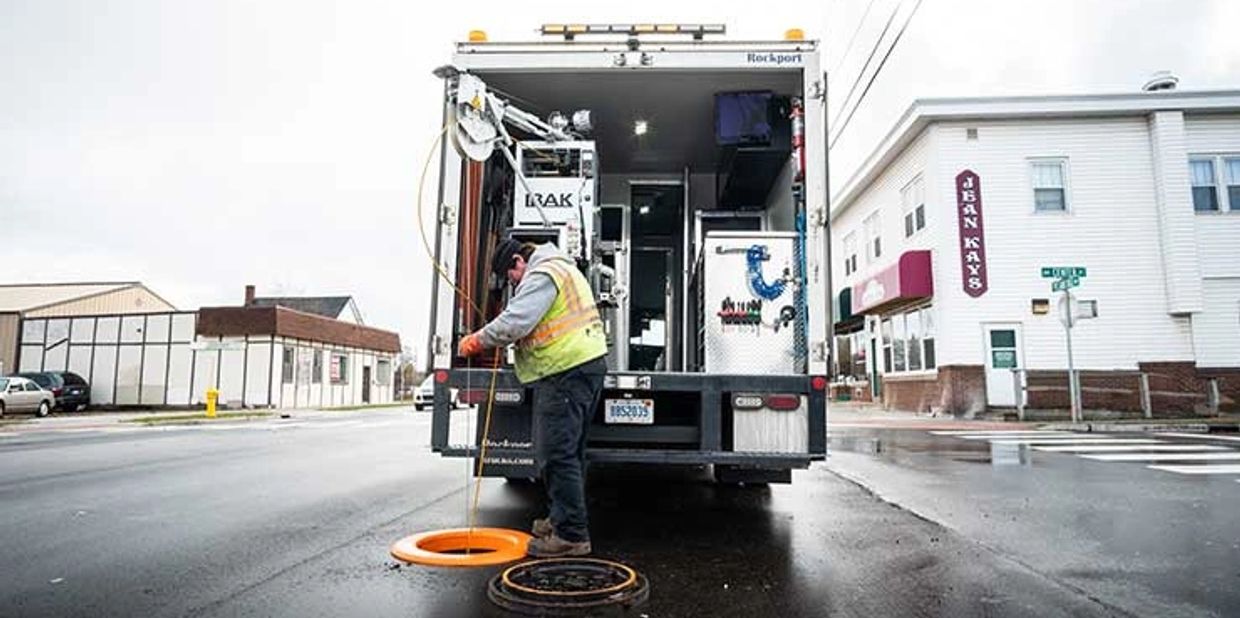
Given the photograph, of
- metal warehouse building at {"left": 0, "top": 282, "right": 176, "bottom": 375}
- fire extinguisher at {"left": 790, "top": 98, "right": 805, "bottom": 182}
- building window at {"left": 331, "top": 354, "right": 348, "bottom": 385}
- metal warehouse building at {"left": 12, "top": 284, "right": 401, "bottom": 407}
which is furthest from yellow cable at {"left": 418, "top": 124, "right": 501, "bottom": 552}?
metal warehouse building at {"left": 0, "top": 282, "right": 176, "bottom": 375}

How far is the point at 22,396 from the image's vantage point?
2491cm

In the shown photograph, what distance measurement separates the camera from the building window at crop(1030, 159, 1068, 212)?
18047mm

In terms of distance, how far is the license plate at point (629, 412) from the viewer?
4.91 meters

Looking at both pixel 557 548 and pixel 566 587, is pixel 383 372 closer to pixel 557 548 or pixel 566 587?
pixel 557 548

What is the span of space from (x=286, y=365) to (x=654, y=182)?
28.8 meters

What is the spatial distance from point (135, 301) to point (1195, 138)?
50.5 m

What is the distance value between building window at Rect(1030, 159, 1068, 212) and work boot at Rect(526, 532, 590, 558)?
57.6 ft

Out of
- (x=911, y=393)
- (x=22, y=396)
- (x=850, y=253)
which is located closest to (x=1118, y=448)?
(x=911, y=393)

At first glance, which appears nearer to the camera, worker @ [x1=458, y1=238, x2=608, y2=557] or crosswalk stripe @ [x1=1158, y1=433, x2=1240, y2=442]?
worker @ [x1=458, y1=238, x2=608, y2=557]

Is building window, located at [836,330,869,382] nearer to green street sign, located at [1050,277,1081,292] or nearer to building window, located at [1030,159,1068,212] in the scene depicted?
building window, located at [1030,159,1068,212]

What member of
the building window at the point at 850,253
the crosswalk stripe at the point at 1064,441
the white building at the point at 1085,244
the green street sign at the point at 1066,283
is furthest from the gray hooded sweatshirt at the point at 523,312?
the building window at the point at 850,253

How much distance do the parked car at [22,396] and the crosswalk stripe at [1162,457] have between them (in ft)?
96.6

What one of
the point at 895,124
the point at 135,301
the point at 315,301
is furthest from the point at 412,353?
the point at 895,124

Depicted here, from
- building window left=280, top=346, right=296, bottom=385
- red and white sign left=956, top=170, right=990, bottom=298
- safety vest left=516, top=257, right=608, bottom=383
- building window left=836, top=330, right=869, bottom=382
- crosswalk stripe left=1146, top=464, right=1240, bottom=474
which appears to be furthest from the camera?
building window left=280, top=346, right=296, bottom=385
